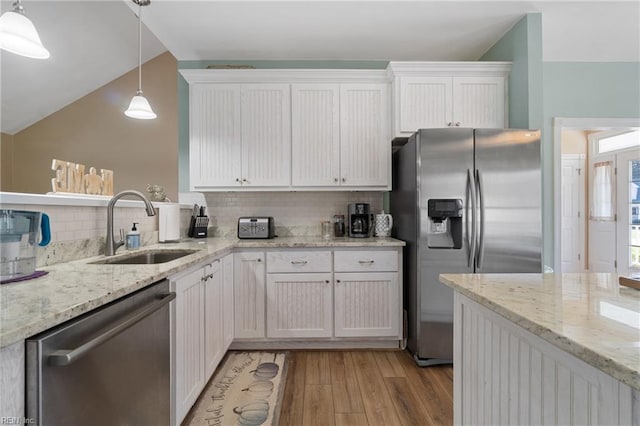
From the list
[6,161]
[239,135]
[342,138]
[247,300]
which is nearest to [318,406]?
[247,300]

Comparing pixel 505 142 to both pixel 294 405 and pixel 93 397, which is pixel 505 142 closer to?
pixel 294 405

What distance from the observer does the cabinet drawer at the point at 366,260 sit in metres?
2.50

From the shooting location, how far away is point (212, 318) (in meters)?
1.97

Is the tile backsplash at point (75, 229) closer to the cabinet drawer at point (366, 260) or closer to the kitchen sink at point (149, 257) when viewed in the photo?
the kitchen sink at point (149, 257)

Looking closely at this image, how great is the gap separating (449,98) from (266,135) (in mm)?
1660

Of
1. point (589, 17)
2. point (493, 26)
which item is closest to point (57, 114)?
point (493, 26)

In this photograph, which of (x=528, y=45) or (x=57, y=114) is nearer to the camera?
(x=528, y=45)

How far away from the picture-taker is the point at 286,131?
9.21 ft

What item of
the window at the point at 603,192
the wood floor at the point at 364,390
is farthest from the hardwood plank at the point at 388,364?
the window at the point at 603,192

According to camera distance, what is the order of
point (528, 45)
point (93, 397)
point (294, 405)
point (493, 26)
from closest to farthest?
1. point (93, 397)
2. point (294, 405)
3. point (528, 45)
4. point (493, 26)

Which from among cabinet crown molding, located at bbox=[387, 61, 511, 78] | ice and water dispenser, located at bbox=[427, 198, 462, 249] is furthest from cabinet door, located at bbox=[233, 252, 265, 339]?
cabinet crown molding, located at bbox=[387, 61, 511, 78]

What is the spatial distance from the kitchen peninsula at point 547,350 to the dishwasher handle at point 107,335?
3.55 feet

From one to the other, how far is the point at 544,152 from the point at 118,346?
3.35 meters

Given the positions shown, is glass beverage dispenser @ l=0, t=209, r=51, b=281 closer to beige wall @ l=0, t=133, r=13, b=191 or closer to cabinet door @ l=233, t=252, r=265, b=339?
cabinet door @ l=233, t=252, r=265, b=339
